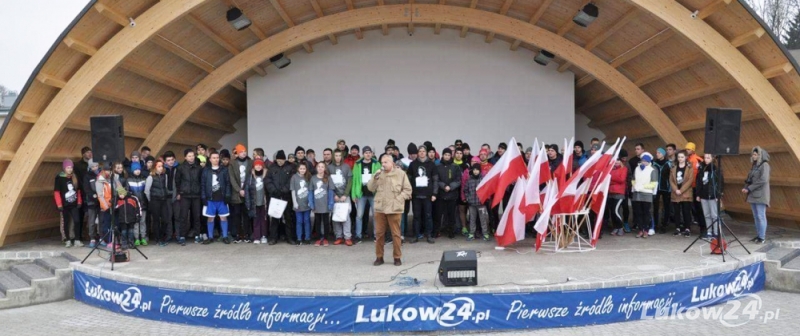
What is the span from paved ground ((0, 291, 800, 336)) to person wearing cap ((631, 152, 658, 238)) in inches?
104

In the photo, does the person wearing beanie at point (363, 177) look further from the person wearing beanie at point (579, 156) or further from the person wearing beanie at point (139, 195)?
the person wearing beanie at point (579, 156)

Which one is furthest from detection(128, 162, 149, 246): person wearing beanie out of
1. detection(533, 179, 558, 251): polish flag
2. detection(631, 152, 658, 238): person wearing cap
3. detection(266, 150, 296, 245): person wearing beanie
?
detection(631, 152, 658, 238): person wearing cap

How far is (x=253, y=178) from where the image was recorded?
1013cm

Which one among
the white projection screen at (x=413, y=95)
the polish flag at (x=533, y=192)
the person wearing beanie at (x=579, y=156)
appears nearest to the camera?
the polish flag at (x=533, y=192)

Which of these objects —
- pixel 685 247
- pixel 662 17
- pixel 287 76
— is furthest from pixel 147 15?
pixel 685 247

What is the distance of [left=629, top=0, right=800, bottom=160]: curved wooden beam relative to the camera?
9.80m

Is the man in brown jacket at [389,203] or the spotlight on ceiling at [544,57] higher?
the spotlight on ceiling at [544,57]

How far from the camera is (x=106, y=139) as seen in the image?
8.24 meters

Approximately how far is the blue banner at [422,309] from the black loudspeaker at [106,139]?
2063 mm

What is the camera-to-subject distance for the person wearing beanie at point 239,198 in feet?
33.4

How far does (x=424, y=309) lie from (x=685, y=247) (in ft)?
16.0

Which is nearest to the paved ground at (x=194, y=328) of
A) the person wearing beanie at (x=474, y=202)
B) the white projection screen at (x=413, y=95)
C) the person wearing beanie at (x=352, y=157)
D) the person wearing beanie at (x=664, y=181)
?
the person wearing beanie at (x=664, y=181)

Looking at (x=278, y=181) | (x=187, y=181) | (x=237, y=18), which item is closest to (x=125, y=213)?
(x=187, y=181)

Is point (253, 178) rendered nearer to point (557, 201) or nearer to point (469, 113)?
point (557, 201)
